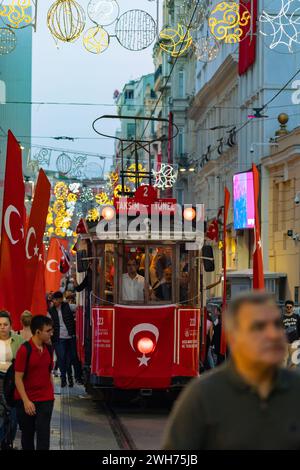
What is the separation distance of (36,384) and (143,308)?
654cm

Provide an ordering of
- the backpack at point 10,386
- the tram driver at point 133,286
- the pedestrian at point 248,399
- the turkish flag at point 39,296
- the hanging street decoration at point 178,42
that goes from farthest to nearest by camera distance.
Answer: the hanging street decoration at point 178,42, the tram driver at point 133,286, the turkish flag at point 39,296, the backpack at point 10,386, the pedestrian at point 248,399

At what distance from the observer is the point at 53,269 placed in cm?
3309

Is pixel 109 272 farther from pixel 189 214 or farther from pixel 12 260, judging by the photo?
pixel 12 260

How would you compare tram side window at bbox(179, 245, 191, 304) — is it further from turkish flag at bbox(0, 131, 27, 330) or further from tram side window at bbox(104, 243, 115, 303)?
turkish flag at bbox(0, 131, 27, 330)

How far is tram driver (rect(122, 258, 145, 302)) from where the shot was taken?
16.3 metres

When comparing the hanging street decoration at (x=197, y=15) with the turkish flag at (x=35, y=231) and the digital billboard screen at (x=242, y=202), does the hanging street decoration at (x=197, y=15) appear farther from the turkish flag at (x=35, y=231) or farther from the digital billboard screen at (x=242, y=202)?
the digital billboard screen at (x=242, y=202)

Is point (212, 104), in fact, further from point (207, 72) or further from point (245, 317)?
point (245, 317)

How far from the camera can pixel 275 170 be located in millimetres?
42281

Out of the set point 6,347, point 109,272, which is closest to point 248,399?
point 6,347

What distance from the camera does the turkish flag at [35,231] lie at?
492 inches

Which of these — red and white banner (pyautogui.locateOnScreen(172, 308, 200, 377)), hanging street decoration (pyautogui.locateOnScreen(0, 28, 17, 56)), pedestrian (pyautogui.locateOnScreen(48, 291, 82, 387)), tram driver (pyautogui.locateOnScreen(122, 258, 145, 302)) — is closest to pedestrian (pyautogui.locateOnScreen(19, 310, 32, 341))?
tram driver (pyautogui.locateOnScreen(122, 258, 145, 302))

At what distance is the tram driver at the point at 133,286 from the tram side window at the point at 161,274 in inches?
5.6

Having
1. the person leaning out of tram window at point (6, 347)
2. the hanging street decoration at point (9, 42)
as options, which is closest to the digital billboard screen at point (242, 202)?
the hanging street decoration at point (9, 42)
